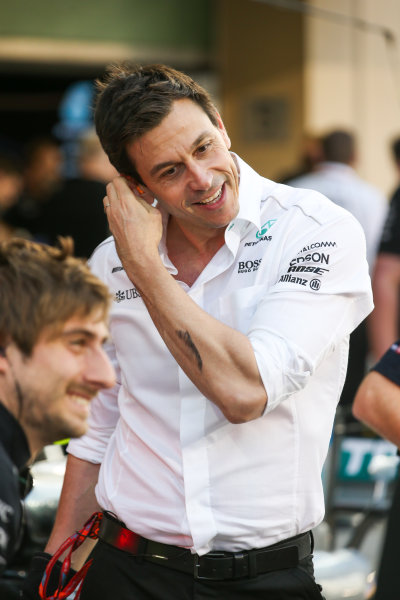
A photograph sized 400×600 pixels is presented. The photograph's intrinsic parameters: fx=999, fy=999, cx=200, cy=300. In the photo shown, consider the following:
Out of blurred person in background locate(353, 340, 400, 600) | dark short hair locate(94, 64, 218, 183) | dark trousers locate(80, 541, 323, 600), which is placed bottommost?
dark trousers locate(80, 541, 323, 600)

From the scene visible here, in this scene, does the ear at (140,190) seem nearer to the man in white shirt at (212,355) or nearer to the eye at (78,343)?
the man in white shirt at (212,355)

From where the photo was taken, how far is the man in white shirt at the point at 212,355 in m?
2.07

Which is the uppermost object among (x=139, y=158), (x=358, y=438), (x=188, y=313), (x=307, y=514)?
(x=139, y=158)

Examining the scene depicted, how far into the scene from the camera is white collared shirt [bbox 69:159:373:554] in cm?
210

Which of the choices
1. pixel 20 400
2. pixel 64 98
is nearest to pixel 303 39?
pixel 64 98

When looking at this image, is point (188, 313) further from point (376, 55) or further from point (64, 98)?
point (64, 98)

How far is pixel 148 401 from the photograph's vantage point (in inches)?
90.3

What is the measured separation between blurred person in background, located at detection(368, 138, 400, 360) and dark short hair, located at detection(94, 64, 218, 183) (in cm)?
312

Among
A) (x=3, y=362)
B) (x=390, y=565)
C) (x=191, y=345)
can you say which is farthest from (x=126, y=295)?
(x=390, y=565)

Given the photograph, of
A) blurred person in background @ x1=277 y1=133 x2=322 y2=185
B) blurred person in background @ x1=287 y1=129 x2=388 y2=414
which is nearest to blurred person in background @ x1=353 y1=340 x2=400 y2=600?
blurred person in background @ x1=287 y1=129 x2=388 y2=414

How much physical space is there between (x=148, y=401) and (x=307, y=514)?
0.44 metres

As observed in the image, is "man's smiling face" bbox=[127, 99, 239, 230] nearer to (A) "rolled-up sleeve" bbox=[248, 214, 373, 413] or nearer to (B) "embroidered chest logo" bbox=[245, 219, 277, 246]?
(B) "embroidered chest logo" bbox=[245, 219, 277, 246]

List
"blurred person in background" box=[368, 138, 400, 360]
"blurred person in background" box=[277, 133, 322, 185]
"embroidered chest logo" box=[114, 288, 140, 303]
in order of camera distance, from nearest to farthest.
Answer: "embroidered chest logo" box=[114, 288, 140, 303] → "blurred person in background" box=[368, 138, 400, 360] → "blurred person in background" box=[277, 133, 322, 185]

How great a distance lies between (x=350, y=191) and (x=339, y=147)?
0.38m
